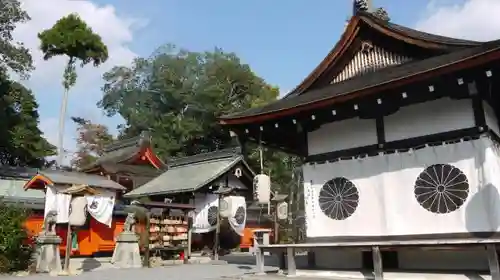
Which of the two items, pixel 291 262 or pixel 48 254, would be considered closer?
pixel 291 262

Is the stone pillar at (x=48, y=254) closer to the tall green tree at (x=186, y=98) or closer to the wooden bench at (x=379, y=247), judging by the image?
the wooden bench at (x=379, y=247)

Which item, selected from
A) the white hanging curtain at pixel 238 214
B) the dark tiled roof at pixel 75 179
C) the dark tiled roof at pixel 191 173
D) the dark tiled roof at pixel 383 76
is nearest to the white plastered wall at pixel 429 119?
the dark tiled roof at pixel 383 76

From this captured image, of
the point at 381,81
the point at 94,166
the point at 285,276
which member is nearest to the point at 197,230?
the point at 94,166

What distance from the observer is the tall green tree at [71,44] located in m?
37.4

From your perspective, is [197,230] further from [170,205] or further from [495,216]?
[495,216]

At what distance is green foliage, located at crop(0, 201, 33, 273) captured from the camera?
13742 millimetres

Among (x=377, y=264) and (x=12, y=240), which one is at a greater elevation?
(x=12, y=240)

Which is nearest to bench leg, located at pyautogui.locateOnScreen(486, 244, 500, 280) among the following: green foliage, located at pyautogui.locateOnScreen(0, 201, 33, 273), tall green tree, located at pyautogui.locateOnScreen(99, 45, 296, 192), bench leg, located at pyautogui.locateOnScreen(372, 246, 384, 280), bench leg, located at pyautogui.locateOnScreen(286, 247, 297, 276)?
bench leg, located at pyautogui.locateOnScreen(372, 246, 384, 280)

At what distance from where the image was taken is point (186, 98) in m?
44.2

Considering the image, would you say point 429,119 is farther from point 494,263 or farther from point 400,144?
point 494,263

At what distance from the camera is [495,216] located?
8.73 meters

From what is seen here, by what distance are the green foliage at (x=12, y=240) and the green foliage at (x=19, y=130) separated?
676 inches

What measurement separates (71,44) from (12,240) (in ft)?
89.8

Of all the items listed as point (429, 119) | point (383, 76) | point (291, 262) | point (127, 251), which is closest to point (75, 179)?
point (127, 251)
